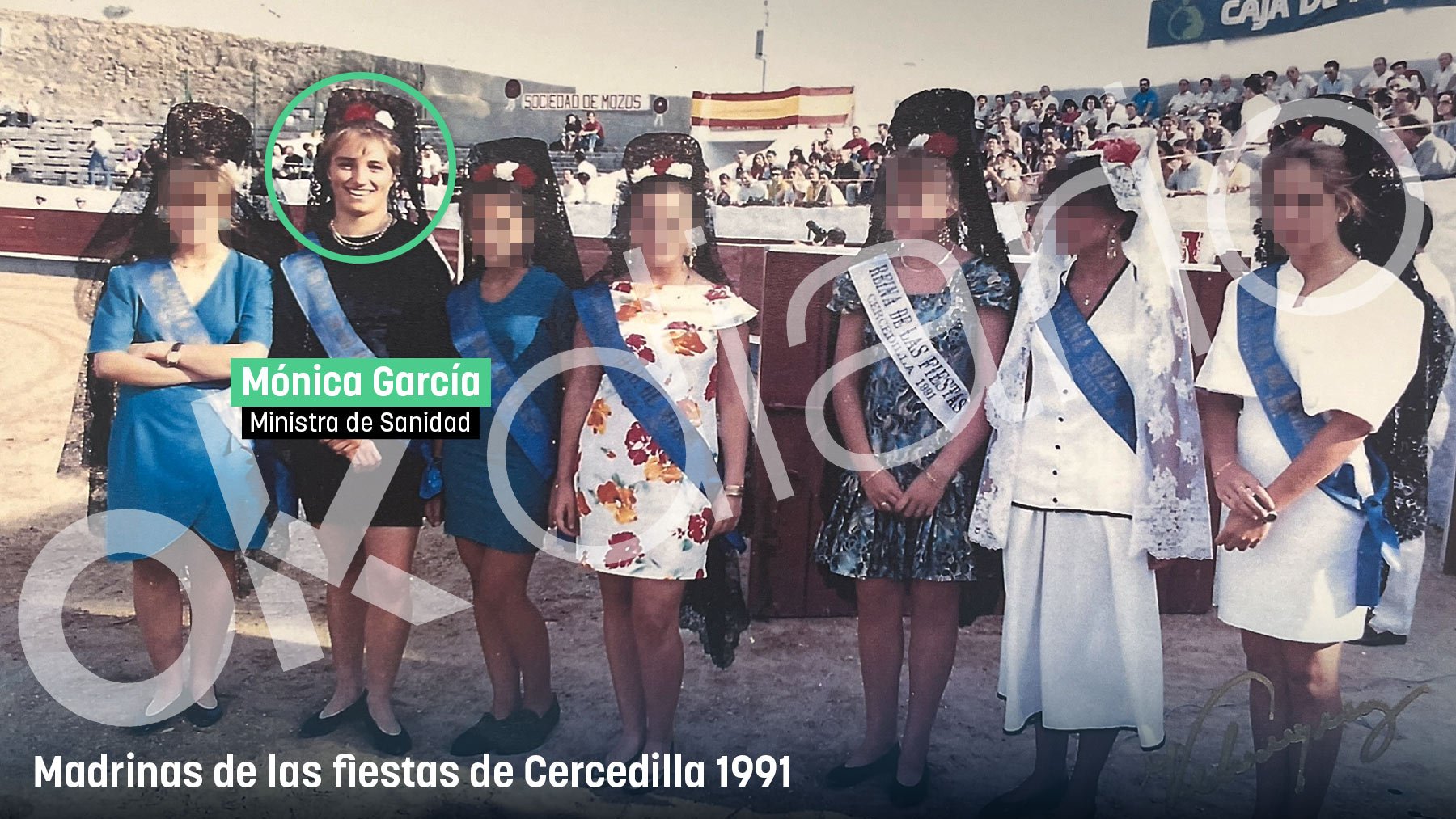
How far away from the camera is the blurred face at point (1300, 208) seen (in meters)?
2.74

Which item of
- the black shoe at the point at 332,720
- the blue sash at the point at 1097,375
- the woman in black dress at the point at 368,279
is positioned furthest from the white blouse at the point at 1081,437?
the black shoe at the point at 332,720

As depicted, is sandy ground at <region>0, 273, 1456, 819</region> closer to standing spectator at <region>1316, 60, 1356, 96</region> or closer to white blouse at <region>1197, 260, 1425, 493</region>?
white blouse at <region>1197, 260, 1425, 493</region>

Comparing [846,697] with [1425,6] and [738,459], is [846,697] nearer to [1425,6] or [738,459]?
[738,459]

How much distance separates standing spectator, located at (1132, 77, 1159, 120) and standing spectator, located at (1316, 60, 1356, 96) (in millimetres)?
426

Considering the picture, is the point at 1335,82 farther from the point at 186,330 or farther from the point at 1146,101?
the point at 186,330

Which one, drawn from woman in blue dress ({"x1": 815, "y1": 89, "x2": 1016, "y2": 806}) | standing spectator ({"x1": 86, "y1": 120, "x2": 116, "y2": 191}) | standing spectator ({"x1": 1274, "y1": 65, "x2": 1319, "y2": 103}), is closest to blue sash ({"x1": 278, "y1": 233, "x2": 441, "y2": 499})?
standing spectator ({"x1": 86, "y1": 120, "x2": 116, "y2": 191})

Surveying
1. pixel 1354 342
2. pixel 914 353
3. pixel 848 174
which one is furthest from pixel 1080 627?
pixel 848 174

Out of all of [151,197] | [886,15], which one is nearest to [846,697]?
[886,15]

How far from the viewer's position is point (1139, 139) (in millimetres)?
2848

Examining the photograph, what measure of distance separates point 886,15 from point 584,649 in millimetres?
2044

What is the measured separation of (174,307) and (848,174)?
6.34ft

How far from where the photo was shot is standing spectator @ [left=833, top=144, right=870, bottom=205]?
2951 millimetres

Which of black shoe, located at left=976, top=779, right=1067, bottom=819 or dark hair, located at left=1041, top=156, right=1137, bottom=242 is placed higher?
dark hair, located at left=1041, top=156, right=1137, bottom=242

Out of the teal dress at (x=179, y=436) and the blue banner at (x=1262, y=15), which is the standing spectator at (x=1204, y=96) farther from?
the teal dress at (x=179, y=436)
